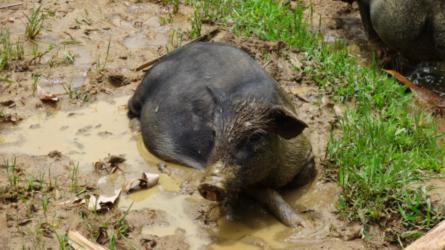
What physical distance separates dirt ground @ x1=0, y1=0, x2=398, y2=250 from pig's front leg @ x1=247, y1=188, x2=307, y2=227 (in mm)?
56

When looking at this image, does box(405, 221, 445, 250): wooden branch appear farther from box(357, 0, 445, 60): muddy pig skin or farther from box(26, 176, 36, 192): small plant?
box(357, 0, 445, 60): muddy pig skin

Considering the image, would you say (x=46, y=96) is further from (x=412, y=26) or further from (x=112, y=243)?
(x=412, y=26)

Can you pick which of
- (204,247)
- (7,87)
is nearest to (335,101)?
(204,247)

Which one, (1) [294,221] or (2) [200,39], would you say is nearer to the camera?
(1) [294,221]

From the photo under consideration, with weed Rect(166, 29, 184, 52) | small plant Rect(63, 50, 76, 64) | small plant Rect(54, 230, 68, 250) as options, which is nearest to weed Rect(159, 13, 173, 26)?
weed Rect(166, 29, 184, 52)

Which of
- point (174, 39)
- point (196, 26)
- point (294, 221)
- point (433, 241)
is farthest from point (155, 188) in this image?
point (196, 26)

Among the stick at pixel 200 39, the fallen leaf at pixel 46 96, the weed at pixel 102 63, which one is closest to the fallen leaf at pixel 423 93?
the stick at pixel 200 39

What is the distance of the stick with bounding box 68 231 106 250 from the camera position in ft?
14.4

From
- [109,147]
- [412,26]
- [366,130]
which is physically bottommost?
[109,147]

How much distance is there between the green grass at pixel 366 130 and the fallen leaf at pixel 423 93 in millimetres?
163

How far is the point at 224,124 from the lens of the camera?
473 cm

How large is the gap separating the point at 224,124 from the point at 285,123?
400mm

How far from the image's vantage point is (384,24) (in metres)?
7.13

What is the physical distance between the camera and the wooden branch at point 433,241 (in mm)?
3948
